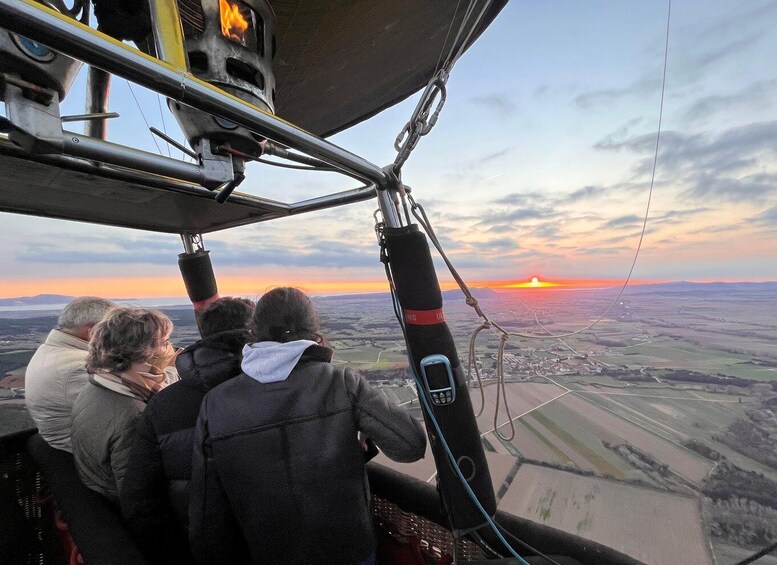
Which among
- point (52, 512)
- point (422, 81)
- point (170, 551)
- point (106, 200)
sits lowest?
point (52, 512)

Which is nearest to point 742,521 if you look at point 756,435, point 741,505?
point 741,505

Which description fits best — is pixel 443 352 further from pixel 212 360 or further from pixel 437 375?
pixel 212 360

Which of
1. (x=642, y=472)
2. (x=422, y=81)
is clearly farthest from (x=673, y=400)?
(x=422, y=81)

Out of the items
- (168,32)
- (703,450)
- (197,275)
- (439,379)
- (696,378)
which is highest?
(168,32)

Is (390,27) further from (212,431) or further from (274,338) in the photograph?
(212,431)

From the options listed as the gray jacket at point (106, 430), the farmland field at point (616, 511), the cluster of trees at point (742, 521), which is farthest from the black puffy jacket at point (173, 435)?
the cluster of trees at point (742, 521)
